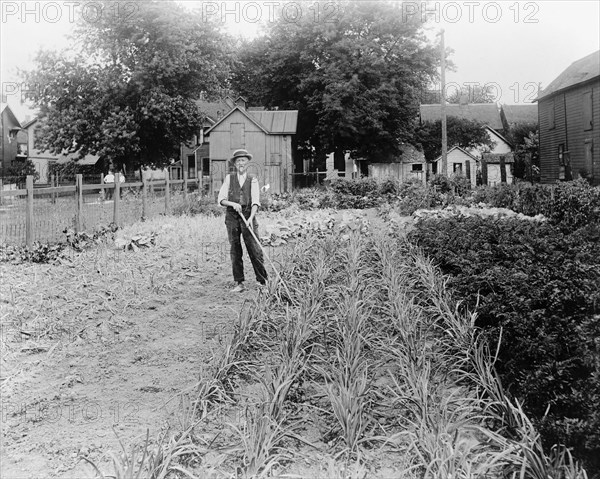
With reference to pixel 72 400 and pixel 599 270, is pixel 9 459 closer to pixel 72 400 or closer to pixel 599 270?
pixel 72 400

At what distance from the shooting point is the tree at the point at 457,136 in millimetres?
45375

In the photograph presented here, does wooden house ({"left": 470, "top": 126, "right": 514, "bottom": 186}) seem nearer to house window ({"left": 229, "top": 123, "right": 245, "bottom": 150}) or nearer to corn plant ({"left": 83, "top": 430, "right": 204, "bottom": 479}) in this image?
house window ({"left": 229, "top": 123, "right": 245, "bottom": 150})

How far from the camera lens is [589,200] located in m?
10.5

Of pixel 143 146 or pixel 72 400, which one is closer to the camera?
pixel 72 400

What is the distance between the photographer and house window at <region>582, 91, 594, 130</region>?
2736cm

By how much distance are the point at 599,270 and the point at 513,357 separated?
109 centimetres

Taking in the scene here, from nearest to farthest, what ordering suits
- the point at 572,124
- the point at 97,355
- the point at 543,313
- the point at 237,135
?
1. the point at 543,313
2. the point at 97,355
3. the point at 572,124
4. the point at 237,135

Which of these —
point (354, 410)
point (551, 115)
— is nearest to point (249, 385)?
point (354, 410)

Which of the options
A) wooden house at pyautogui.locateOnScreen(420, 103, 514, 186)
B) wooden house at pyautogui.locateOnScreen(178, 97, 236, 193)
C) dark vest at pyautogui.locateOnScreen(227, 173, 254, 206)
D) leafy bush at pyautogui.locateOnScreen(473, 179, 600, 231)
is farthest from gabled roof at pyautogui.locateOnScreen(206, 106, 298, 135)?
dark vest at pyautogui.locateOnScreen(227, 173, 254, 206)

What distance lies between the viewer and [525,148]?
134ft

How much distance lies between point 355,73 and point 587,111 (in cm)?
1297

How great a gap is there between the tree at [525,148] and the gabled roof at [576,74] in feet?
11.3

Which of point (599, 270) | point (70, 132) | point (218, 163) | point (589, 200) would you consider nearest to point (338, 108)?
point (218, 163)

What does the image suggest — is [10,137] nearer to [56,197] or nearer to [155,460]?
[56,197]
